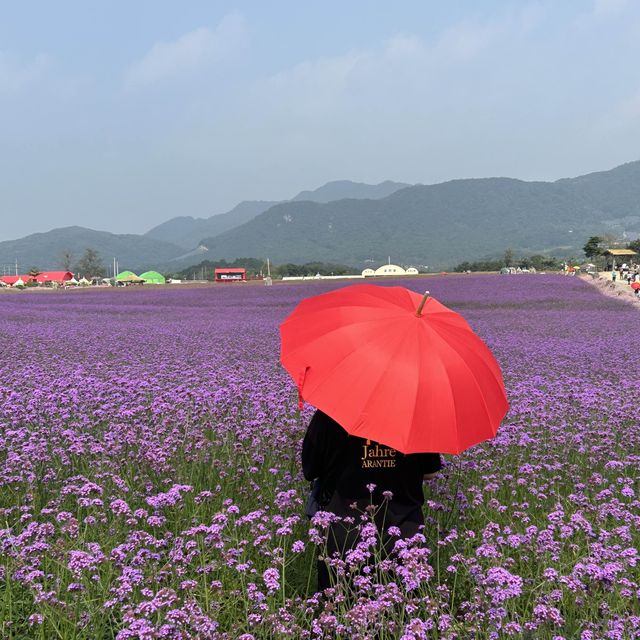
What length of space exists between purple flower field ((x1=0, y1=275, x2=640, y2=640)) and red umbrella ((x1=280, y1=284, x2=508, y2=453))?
417 millimetres

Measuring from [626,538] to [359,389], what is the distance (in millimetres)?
1437

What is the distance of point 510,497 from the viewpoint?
4039 mm

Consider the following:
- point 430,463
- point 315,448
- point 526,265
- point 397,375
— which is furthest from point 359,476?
point 526,265

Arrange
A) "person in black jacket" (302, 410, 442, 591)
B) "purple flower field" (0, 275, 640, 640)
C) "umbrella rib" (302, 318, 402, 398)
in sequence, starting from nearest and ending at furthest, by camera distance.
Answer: "purple flower field" (0, 275, 640, 640) → "umbrella rib" (302, 318, 402, 398) → "person in black jacket" (302, 410, 442, 591)

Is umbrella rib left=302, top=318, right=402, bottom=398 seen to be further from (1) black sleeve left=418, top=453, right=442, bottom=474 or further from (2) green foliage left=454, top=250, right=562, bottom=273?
(2) green foliage left=454, top=250, right=562, bottom=273

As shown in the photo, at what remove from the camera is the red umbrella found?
99.9 inches

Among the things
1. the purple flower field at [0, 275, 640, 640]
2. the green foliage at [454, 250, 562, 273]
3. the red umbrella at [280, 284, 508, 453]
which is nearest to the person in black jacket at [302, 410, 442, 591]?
the purple flower field at [0, 275, 640, 640]

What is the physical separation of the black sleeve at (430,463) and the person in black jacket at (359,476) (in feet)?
0.04

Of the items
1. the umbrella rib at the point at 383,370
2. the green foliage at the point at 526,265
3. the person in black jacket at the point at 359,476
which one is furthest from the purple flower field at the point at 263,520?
the green foliage at the point at 526,265

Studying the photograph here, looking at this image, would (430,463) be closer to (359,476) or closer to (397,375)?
(359,476)

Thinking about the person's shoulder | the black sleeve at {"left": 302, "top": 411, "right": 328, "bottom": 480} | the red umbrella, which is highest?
the red umbrella

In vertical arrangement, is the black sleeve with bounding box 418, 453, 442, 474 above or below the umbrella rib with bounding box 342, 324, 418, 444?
below

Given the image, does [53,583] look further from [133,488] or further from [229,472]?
[229,472]

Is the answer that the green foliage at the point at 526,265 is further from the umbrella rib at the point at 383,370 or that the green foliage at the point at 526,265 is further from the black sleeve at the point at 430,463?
the umbrella rib at the point at 383,370
